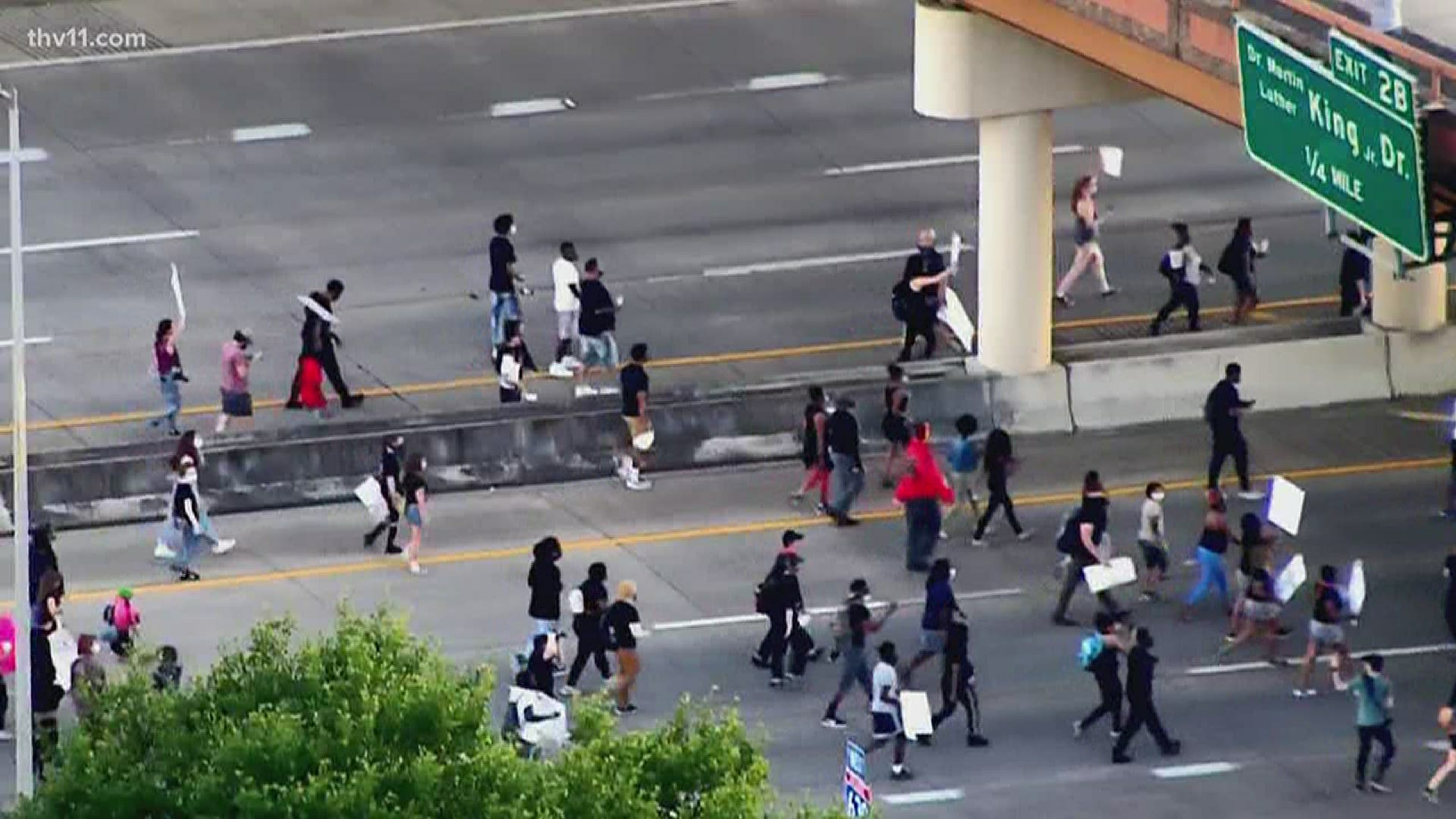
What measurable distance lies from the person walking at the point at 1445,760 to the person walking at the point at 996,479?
5.47m

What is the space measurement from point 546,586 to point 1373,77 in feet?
26.8

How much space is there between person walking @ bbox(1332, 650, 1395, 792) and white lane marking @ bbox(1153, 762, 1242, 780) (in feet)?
3.30

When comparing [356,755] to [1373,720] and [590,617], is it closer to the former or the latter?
[590,617]

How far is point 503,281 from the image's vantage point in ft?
144

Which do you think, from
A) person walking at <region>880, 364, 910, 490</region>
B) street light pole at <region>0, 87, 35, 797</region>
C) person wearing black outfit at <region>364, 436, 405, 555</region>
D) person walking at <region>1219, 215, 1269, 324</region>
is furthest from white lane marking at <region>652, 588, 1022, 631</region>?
street light pole at <region>0, 87, 35, 797</region>

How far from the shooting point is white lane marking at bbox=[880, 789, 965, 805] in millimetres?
36469

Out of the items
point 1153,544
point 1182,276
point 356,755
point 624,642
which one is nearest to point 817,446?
point 1153,544

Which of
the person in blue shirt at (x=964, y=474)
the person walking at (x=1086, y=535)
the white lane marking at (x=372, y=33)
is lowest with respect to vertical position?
the person walking at (x=1086, y=535)

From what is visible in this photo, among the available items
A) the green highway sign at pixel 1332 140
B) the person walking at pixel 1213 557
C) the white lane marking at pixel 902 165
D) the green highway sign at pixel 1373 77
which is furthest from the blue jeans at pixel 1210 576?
the white lane marking at pixel 902 165

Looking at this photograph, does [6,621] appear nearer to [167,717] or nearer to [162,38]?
[167,717]

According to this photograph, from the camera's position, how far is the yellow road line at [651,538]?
1599 inches

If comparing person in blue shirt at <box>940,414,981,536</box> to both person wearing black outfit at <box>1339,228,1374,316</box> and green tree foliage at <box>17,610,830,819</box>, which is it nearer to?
person wearing black outfit at <box>1339,228,1374,316</box>

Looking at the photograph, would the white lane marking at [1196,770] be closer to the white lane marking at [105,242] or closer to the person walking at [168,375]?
the person walking at [168,375]

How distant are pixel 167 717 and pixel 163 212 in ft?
69.4
